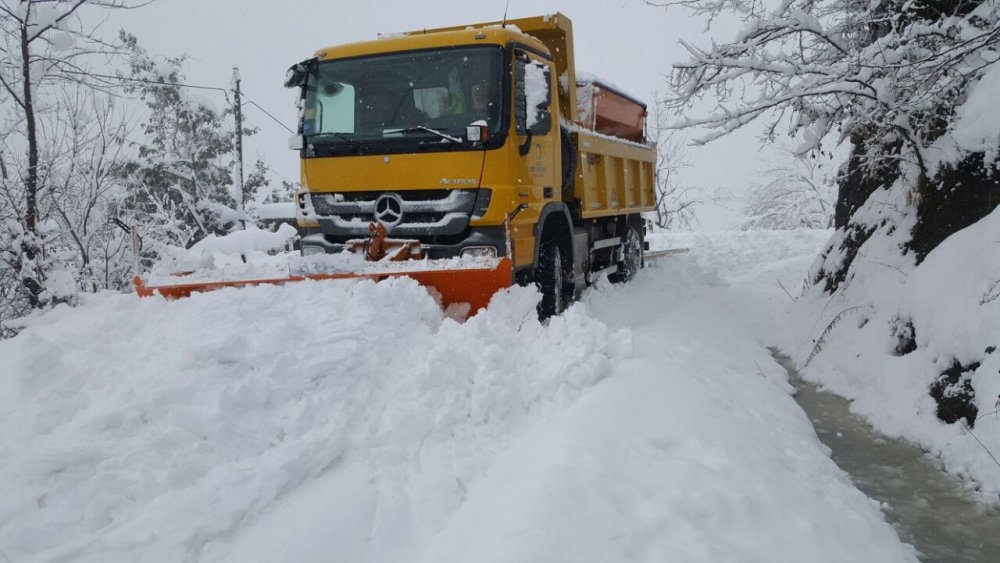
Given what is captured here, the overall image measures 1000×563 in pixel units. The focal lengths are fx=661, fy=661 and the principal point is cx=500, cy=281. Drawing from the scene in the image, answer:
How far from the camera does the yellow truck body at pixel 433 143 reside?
555cm

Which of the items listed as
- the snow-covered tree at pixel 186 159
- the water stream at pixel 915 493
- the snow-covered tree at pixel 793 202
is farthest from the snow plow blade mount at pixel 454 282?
the snow-covered tree at pixel 793 202

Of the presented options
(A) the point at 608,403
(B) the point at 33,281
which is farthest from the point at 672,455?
(B) the point at 33,281

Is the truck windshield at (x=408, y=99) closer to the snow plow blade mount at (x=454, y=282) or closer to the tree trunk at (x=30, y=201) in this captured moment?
the snow plow blade mount at (x=454, y=282)

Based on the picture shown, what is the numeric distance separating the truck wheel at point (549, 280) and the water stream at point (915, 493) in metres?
2.63

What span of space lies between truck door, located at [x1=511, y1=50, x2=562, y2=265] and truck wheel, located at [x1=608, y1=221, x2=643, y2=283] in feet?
14.4

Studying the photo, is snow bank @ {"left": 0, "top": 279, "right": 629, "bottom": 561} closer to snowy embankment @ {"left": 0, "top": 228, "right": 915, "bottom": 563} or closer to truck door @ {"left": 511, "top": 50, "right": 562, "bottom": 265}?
snowy embankment @ {"left": 0, "top": 228, "right": 915, "bottom": 563}

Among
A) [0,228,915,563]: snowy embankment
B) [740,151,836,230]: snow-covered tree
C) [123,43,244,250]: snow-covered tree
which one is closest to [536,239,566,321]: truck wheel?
[0,228,915,563]: snowy embankment

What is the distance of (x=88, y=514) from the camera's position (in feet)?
7.95

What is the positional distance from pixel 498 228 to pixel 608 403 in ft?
7.65

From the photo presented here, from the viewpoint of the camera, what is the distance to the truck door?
578cm

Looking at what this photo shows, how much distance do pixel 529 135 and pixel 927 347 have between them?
11.5 ft

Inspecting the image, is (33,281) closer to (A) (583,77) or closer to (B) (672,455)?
(A) (583,77)

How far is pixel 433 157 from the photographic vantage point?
5562 millimetres

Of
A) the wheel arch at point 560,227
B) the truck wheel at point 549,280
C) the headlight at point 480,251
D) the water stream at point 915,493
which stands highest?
the wheel arch at point 560,227
